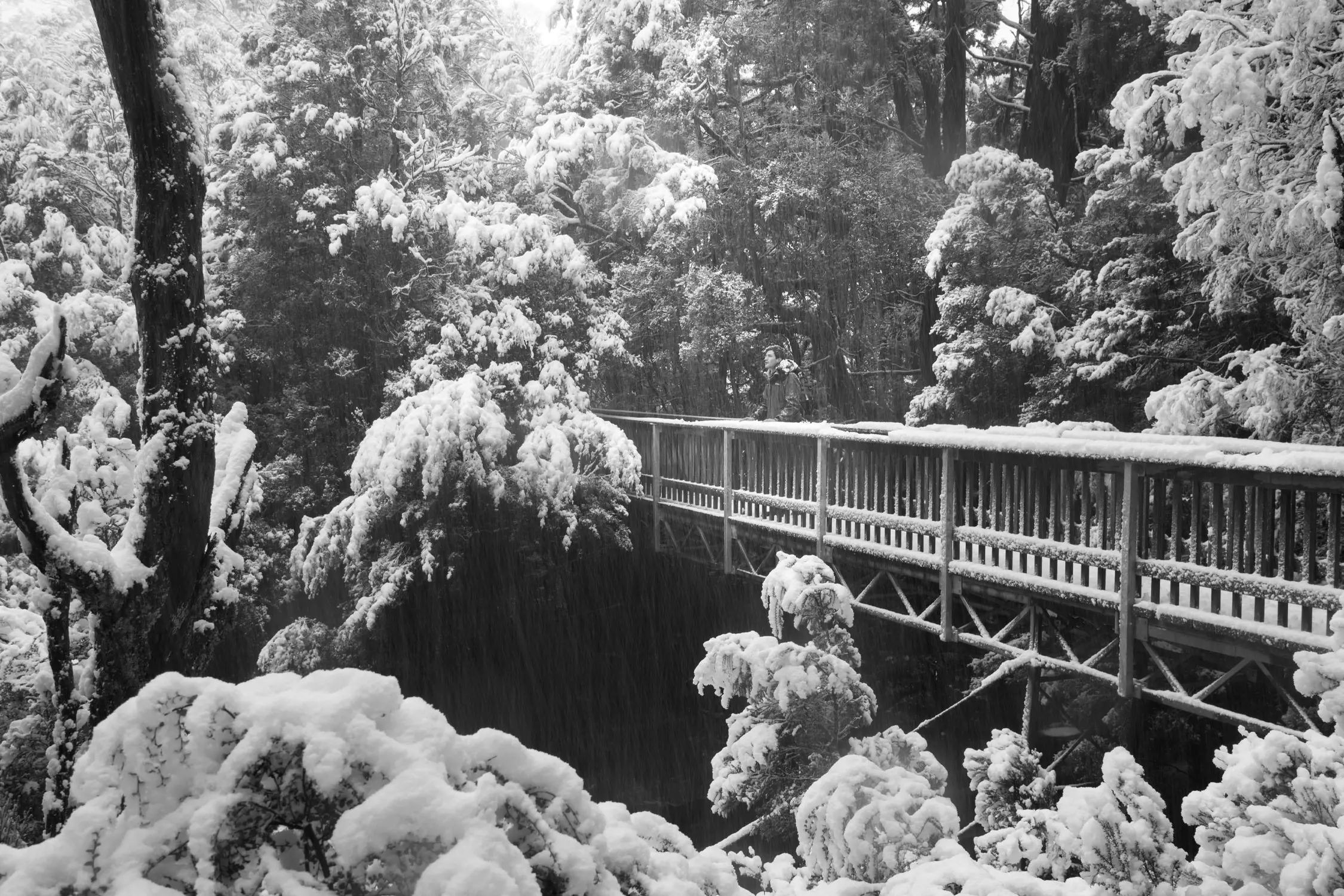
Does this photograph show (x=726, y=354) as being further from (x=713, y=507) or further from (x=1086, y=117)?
(x=1086, y=117)

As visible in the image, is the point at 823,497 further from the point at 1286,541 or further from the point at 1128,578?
the point at 1286,541

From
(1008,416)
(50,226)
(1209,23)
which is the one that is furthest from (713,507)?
(50,226)

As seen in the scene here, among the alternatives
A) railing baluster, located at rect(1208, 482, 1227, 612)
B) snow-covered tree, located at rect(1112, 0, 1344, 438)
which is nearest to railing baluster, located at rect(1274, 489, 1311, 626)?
railing baluster, located at rect(1208, 482, 1227, 612)

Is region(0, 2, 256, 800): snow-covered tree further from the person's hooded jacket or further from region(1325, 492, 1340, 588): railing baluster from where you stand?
the person's hooded jacket

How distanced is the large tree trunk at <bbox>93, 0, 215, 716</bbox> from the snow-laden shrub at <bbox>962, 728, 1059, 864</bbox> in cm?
316

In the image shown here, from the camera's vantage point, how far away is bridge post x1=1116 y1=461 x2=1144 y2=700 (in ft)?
18.2

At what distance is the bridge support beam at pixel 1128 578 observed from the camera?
554 cm

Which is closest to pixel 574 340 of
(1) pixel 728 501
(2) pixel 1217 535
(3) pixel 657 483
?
(3) pixel 657 483

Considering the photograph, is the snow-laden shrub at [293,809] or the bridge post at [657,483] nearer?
the snow-laden shrub at [293,809]

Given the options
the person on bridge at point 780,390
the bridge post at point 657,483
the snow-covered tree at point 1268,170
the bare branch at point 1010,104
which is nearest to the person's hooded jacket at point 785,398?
the person on bridge at point 780,390

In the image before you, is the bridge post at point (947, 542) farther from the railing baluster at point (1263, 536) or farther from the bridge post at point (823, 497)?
the railing baluster at point (1263, 536)

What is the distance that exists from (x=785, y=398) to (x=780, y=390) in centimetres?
19

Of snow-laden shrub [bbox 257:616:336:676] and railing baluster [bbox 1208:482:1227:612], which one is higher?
railing baluster [bbox 1208:482:1227:612]

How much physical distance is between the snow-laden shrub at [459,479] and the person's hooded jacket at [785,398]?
3011mm
